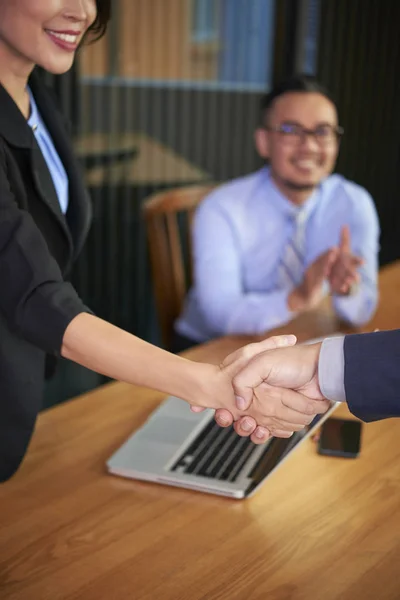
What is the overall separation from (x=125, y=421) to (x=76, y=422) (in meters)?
0.08

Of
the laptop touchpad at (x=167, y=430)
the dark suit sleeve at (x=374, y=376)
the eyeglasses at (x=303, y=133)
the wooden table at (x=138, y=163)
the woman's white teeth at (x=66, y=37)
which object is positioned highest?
the woman's white teeth at (x=66, y=37)

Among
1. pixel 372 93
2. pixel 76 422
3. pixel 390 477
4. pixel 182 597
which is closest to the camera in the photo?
pixel 182 597

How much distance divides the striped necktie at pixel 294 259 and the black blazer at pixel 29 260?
0.86m

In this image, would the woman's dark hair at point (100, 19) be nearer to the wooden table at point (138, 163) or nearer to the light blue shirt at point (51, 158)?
the light blue shirt at point (51, 158)

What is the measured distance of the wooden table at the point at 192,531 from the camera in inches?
42.6

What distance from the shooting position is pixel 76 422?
4.94 feet

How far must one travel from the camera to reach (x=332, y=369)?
1.22 m

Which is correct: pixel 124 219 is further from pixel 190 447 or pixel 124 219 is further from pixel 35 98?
pixel 190 447

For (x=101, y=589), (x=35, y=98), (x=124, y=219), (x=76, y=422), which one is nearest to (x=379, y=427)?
(x=76, y=422)

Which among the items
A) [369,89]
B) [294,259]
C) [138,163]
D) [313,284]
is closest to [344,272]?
[313,284]

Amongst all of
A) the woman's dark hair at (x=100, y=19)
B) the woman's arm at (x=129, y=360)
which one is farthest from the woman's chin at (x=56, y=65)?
the woman's arm at (x=129, y=360)

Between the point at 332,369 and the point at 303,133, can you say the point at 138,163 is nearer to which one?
the point at 303,133

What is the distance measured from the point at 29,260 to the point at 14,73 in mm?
390

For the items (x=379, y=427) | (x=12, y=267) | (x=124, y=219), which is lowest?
(x=124, y=219)
